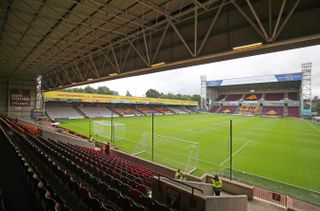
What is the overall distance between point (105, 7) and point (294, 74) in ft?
220

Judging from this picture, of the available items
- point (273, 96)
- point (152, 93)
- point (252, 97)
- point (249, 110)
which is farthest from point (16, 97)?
point (152, 93)

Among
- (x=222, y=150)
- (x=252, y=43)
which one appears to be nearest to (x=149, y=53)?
(x=252, y=43)

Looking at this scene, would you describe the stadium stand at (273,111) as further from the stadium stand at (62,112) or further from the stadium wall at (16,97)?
the stadium wall at (16,97)

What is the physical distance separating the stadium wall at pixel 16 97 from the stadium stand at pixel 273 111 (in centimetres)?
6720

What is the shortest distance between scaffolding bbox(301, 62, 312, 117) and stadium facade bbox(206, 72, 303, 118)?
116cm

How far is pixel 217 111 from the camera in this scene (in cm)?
8006

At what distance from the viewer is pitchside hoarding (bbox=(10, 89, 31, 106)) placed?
28405mm

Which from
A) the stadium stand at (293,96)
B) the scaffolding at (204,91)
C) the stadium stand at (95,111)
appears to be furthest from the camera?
the scaffolding at (204,91)

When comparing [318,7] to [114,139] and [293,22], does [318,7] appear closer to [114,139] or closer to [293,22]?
[293,22]

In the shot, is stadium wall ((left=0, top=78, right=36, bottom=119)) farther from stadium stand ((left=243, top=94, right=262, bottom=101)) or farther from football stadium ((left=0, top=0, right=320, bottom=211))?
stadium stand ((left=243, top=94, right=262, bottom=101))

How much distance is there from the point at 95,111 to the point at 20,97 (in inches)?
948

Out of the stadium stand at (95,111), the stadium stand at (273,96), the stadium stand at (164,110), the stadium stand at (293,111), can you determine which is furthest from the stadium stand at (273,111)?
the stadium stand at (95,111)

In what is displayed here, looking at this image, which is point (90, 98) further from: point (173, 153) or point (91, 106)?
point (173, 153)

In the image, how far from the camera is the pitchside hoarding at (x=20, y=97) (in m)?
28.4
